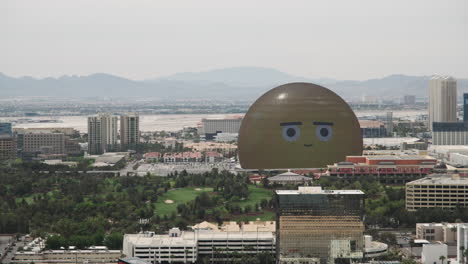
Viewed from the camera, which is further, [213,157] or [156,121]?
[156,121]

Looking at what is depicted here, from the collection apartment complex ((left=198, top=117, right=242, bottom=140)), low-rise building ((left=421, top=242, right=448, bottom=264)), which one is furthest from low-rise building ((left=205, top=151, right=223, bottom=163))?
low-rise building ((left=421, top=242, right=448, bottom=264))

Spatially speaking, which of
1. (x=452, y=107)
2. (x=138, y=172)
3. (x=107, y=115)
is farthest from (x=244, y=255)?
(x=452, y=107)

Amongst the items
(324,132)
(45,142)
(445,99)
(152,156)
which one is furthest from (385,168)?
(445,99)

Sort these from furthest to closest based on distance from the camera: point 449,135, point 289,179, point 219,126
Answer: point 219,126
point 449,135
point 289,179

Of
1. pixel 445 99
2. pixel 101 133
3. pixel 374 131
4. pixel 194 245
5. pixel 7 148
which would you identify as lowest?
pixel 194 245

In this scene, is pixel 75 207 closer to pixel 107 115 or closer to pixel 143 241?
pixel 143 241

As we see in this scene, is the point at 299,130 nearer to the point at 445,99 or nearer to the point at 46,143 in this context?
the point at 46,143

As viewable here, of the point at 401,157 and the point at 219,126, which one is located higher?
the point at 219,126

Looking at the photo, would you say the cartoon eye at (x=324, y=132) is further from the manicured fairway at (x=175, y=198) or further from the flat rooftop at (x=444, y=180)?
the flat rooftop at (x=444, y=180)

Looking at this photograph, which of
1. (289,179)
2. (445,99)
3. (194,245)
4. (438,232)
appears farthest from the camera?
(445,99)
